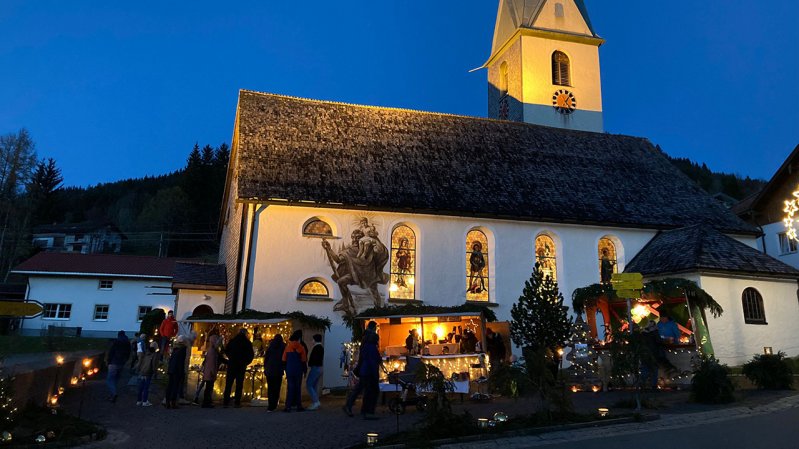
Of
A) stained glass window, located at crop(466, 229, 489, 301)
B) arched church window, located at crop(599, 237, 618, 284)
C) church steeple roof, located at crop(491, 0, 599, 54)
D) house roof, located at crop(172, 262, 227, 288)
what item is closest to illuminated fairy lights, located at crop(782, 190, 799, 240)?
stained glass window, located at crop(466, 229, 489, 301)

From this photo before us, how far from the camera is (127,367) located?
25672mm

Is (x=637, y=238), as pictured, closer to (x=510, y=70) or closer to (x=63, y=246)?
(x=510, y=70)

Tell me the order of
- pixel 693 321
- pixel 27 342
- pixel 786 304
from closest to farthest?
pixel 693 321 → pixel 786 304 → pixel 27 342

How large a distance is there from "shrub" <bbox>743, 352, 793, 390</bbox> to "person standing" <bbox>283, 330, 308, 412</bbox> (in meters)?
10.7

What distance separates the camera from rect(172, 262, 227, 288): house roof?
75.4ft

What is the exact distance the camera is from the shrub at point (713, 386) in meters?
12.5

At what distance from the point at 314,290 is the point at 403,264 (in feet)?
11.3

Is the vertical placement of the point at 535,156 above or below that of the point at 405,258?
above

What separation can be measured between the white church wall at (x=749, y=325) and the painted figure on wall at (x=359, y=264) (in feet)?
36.2

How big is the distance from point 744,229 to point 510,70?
62.7ft

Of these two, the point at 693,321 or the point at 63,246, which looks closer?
the point at 693,321

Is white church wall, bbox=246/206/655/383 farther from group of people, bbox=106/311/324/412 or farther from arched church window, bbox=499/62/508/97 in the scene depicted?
arched church window, bbox=499/62/508/97

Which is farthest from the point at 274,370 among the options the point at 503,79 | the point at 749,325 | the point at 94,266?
the point at 94,266

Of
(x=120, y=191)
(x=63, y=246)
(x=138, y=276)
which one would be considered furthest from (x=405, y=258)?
(x=120, y=191)
